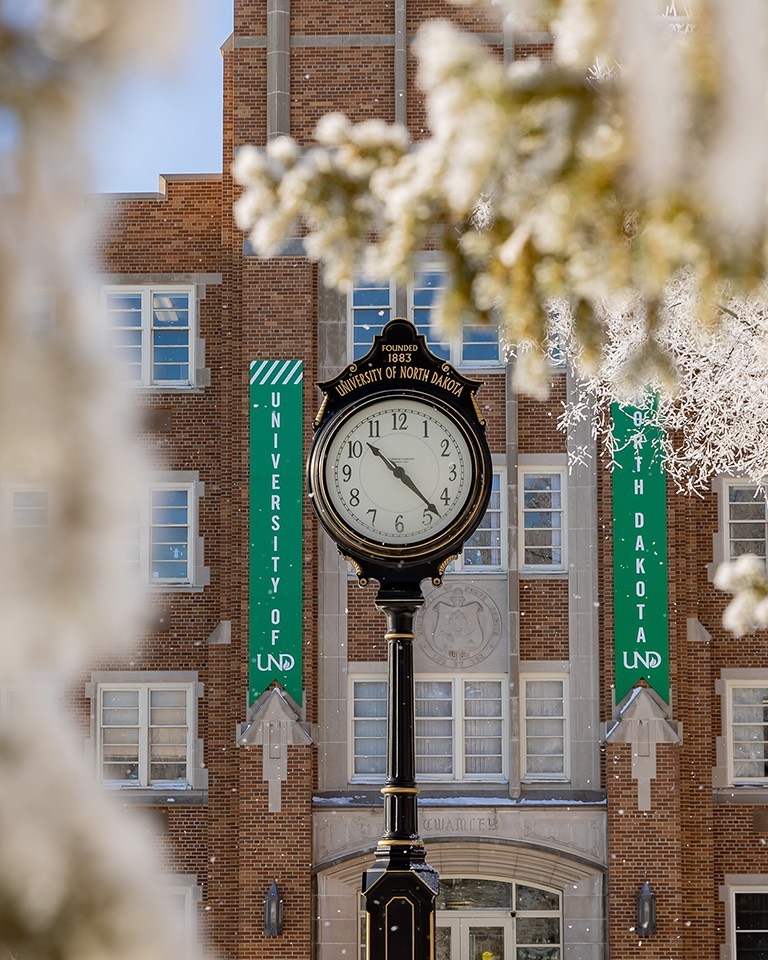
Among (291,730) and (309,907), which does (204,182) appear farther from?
(309,907)

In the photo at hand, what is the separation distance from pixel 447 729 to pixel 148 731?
3.97 m

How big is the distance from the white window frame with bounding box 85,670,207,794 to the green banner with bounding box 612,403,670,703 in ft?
18.3

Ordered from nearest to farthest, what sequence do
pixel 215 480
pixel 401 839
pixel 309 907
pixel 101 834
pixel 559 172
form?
pixel 101 834 < pixel 559 172 < pixel 401 839 < pixel 309 907 < pixel 215 480

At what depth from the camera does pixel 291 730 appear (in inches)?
803

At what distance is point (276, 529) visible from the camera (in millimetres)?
20797

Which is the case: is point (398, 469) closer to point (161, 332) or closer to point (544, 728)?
point (544, 728)

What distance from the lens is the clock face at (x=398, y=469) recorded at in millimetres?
8148

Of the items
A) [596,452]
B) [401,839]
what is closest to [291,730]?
[596,452]

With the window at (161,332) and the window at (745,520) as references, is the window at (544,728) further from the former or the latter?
the window at (161,332)

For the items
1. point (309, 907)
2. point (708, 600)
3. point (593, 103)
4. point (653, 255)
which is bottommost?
point (309, 907)

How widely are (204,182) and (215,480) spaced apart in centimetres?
435

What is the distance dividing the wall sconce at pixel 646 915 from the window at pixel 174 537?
7.01m

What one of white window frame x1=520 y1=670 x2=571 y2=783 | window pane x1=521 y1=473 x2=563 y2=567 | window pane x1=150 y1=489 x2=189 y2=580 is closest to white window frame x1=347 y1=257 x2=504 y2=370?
window pane x1=521 y1=473 x2=563 y2=567

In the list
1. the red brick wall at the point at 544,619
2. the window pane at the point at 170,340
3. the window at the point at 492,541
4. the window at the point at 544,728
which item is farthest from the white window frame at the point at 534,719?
the window pane at the point at 170,340
